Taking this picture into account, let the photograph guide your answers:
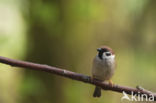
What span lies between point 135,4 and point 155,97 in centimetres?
203

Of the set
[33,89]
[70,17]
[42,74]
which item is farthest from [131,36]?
[33,89]

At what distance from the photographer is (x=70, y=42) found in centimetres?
295

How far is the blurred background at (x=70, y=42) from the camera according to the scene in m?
2.72

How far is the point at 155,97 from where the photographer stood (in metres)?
1.32

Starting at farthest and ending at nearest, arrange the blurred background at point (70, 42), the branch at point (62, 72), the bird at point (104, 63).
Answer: the blurred background at point (70, 42) → the bird at point (104, 63) → the branch at point (62, 72)

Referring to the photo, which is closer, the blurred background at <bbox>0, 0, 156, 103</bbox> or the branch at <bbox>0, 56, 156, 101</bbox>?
the branch at <bbox>0, 56, 156, 101</bbox>

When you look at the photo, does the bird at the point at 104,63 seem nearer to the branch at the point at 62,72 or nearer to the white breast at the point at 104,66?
the white breast at the point at 104,66

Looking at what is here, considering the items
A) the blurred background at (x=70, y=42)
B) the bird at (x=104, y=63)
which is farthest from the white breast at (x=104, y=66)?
the blurred background at (x=70, y=42)

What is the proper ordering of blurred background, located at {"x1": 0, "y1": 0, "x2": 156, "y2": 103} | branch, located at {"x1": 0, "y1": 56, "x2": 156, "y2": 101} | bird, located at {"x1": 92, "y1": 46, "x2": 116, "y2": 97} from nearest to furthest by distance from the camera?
1. branch, located at {"x1": 0, "y1": 56, "x2": 156, "y2": 101}
2. bird, located at {"x1": 92, "y1": 46, "x2": 116, "y2": 97}
3. blurred background, located at {"x1": 0, "y1": 0, "x2": 156, "y2": 103}

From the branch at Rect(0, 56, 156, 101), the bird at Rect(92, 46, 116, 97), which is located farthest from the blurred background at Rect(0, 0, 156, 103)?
the branch at Rect(0, 56, 156, 101)

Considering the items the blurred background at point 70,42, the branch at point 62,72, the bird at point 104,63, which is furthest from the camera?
the blurred background at point 70,42

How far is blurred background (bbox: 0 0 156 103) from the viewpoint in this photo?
272 centimetres

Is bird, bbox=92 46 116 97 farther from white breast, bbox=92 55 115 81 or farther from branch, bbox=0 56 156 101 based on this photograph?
branch, bbox=0 56 156 101

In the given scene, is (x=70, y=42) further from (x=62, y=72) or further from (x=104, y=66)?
(x=62, y=72)
